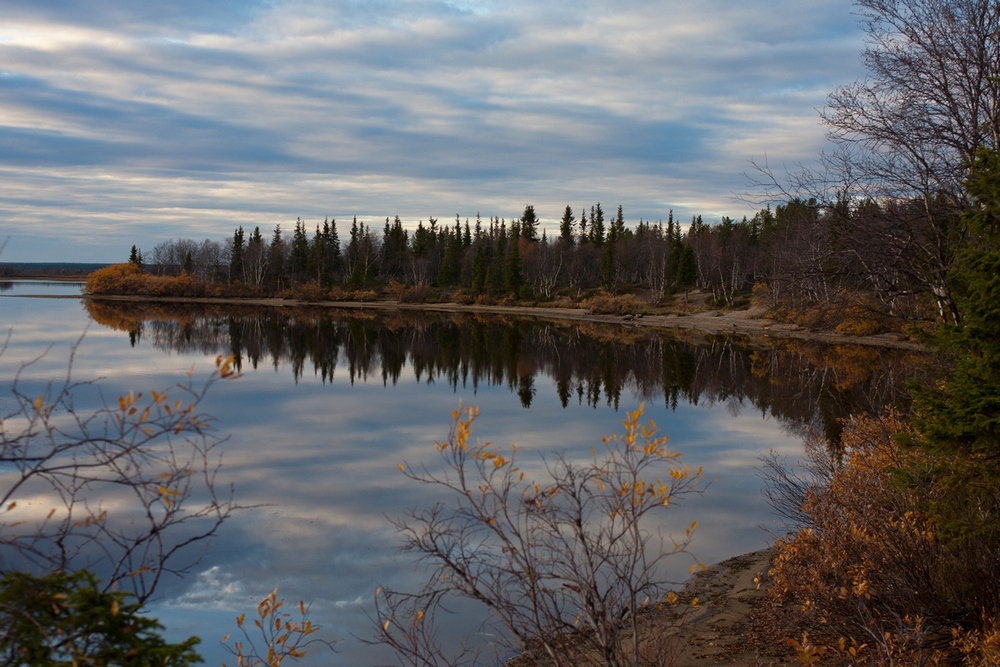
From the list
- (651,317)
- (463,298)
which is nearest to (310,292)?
(463,298)

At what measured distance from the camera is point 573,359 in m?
41.8

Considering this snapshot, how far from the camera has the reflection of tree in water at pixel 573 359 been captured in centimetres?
2872

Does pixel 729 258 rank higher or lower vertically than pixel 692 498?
higher

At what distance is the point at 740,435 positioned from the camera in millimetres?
22469

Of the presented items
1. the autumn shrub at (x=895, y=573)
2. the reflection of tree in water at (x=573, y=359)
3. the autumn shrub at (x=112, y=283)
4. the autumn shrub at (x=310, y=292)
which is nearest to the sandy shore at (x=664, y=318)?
the autumn shrub at (x=310, y=292)

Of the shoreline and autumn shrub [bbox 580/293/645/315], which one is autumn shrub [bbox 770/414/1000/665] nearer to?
the shoreline

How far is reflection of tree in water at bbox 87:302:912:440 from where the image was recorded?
94.2ft

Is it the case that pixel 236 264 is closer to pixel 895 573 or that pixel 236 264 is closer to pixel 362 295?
pixel 362 295

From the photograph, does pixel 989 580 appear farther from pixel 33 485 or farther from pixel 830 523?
pixel 33 485

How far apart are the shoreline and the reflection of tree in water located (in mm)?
2589

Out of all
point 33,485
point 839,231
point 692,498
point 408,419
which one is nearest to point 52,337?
point 408,419

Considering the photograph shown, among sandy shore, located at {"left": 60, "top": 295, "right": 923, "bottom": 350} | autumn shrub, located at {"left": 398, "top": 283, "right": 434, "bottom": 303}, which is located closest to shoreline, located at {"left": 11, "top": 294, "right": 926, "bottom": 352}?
sandy shore, located at {"left": 60, "top": 295, "right": 923, "bottom": 350}

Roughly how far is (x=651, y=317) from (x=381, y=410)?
5016 centimetres

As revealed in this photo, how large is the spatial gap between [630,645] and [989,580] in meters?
3.54
